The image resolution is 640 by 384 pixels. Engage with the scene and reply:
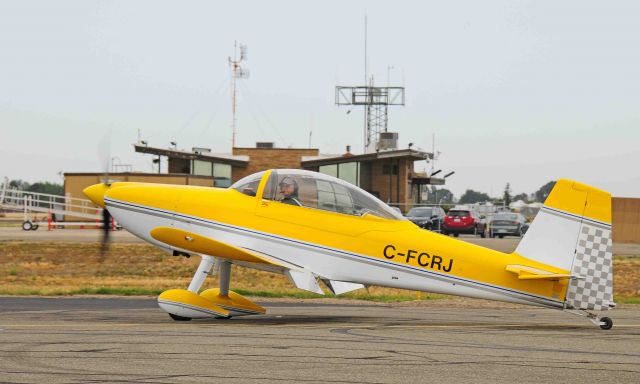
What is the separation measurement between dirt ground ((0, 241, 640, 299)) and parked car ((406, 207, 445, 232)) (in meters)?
15.3

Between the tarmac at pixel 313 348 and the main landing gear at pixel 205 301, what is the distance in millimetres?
227

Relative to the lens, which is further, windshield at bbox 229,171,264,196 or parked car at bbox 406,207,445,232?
parked car at bbox 406,207,445,232

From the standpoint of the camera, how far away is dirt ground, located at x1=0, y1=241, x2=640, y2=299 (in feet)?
86.7

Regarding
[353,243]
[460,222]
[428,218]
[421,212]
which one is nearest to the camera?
[353,243]

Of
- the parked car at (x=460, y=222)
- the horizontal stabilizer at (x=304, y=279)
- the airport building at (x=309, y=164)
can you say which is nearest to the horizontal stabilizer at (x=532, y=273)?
the horizontal stabilizer at (x=304, y=279)

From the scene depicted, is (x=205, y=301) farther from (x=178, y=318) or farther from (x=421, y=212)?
(x=421, y=212)

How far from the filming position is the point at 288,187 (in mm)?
15461

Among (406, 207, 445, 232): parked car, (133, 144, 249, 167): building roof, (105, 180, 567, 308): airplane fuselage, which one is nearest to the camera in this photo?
(105, 180, 567, 308): airplane fuselage

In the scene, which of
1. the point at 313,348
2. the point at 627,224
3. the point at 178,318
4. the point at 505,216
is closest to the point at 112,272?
the point at 178,318

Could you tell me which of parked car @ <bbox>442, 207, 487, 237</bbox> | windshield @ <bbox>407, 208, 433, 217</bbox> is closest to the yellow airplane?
windshield @ <bbox>407, 208, 433, 217</bbox>

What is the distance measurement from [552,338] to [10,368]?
23.7ft

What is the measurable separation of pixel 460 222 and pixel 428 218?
2.00 meters

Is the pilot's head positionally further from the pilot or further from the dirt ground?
the dirt ground

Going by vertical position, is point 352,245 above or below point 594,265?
above
